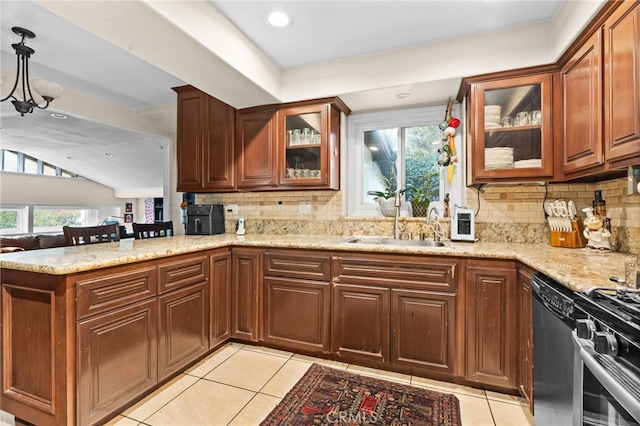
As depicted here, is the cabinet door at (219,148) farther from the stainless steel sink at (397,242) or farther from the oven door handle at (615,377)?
the oven door handle at (615,377)

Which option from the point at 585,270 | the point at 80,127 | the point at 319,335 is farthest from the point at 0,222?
the point at 585,270

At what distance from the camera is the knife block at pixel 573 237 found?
2.04m

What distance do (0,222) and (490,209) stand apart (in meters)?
10.5

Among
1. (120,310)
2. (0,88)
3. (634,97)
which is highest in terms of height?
(0,88)

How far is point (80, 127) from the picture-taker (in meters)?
4.82

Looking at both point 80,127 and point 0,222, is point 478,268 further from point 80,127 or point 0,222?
point 0,222

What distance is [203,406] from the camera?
1786 mm

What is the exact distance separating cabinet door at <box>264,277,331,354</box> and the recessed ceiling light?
186 cm

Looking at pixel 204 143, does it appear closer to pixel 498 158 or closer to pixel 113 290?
pixel 113 290

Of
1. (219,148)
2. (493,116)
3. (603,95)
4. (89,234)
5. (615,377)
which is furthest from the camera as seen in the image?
(219,148)

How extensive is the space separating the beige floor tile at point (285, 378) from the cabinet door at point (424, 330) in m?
0.67

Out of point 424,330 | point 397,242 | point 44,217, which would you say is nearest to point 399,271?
point 424,330

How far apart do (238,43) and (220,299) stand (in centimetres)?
196

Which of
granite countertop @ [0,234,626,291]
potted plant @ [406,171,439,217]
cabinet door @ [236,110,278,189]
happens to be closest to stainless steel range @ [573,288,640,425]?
granite countertop @ [0,234,626,291]
